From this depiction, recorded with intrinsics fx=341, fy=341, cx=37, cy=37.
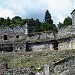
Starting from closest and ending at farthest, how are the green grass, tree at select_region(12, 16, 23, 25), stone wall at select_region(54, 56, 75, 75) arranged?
stone wall at select_region(54, 56, 75, 75) → the green grass → tree at select_region(12, 16, 23, 25)

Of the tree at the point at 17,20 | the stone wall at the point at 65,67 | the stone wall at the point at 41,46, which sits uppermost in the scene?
the tree at the point at 17,20

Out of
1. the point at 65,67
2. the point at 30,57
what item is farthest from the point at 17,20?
the point at 65,67

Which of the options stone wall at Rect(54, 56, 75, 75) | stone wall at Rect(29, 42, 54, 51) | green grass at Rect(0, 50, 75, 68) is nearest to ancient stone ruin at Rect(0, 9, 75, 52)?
stone wall at Rect(29, 42, 54, 51)

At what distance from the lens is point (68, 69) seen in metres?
23.2

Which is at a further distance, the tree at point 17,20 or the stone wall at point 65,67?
the tree at point 17,20

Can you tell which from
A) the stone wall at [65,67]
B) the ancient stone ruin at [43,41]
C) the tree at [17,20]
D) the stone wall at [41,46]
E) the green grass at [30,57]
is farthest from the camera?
the tree at [17,20]

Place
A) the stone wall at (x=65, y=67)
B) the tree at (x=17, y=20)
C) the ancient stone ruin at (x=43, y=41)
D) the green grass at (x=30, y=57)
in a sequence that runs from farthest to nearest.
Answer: the tree at (x=17, y=20), the ancient stone ruin at (x=43, y=41), the green grass at (x=30, y=57), the stone wall at (x=65, y=67)

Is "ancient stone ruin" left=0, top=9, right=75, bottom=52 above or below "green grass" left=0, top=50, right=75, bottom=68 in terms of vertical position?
above

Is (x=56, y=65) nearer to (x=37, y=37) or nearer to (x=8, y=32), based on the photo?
(x=37, y=37)

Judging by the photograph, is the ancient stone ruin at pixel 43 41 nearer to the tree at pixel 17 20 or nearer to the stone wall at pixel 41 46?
the stone wall at pixel 41 46

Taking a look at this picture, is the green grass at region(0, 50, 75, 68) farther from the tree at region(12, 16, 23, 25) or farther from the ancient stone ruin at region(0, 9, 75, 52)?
the tree at region(12, 16, 23, 25)

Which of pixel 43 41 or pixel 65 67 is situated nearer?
pixel 65 67

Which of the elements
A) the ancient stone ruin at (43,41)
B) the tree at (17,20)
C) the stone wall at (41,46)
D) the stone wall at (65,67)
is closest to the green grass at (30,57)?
the ancient stone ruin at (43,41)

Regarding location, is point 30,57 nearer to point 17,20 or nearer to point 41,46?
point 41,46
